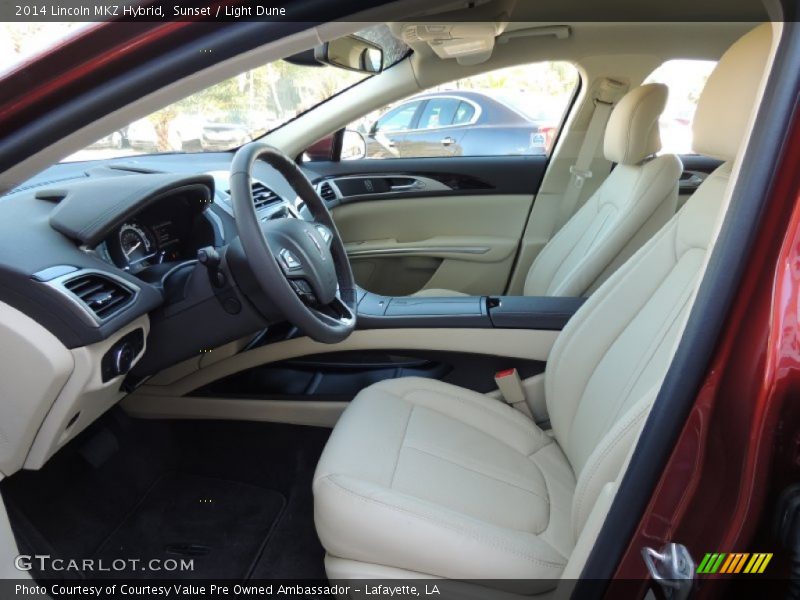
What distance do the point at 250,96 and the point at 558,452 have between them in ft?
3.98

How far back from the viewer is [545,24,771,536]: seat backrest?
3.16 feet

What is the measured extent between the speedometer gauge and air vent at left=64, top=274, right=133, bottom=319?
19 cm

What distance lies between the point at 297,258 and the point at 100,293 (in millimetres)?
410

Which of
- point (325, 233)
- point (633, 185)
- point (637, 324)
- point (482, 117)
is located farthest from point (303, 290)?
point (482, 117)

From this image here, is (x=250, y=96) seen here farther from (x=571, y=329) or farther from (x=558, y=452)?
(x=558, y=452)

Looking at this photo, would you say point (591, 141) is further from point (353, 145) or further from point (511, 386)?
point (511, 386)

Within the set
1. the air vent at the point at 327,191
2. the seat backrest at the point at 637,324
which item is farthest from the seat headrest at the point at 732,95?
the air vent at the point at 327,191

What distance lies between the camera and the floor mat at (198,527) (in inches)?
63.2

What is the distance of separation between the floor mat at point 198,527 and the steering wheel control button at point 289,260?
804mm

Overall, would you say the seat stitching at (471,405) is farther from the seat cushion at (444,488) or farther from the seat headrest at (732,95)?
the seat headrest at (732,95)

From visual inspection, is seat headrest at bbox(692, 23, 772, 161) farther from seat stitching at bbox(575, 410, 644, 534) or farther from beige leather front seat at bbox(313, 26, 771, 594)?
seat stitching at bbox(575, 410, 644, 534)

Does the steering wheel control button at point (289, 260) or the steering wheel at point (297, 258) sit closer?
the steering wheel at point (297, 258)

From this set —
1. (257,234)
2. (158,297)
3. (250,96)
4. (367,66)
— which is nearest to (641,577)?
(257,234)

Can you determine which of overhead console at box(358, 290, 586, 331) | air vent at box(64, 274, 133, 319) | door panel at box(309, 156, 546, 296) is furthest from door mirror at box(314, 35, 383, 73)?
air vent at box(64, 274, 133, 319)
